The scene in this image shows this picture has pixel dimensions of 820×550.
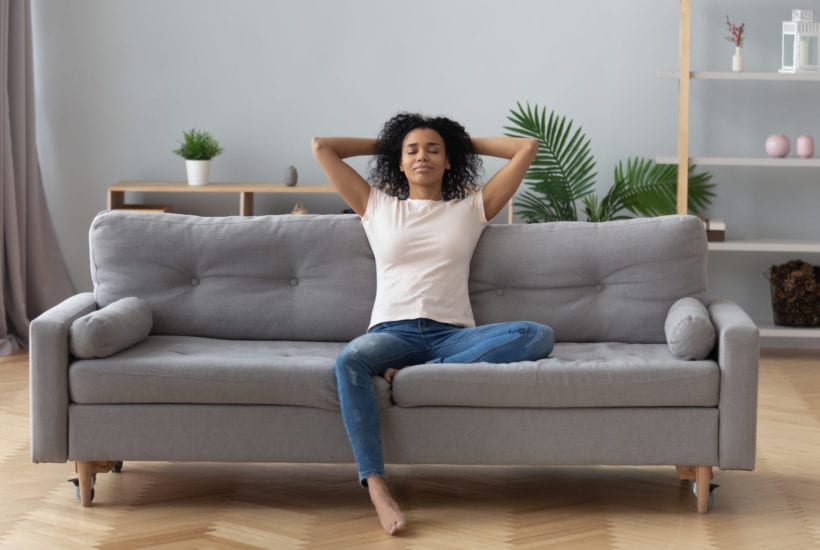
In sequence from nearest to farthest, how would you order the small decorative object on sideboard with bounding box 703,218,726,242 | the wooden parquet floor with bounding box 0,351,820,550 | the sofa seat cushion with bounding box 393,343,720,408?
the wooden parquet floor with bounding box 0,351,820,550, the sofa seat cushion with bounding box 393,343,720,408, the small decorative object on sideboard with bounding box 703,218,726,242

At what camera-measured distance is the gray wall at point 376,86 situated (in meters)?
5.69

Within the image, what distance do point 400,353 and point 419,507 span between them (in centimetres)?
41

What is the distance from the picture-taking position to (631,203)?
5.58 metres

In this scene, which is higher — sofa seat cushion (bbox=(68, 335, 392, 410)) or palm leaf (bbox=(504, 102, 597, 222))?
palm leaf (bbox=(504, 102, 597, 222))

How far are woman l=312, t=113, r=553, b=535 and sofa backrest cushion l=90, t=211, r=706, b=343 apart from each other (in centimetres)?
11

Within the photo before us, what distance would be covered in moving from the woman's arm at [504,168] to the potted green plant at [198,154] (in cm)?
217

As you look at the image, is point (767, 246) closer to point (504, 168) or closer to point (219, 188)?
point (504, 168)

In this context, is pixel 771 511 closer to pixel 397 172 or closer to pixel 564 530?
pixel 564 530

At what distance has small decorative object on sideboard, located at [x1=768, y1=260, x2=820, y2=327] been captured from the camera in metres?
5.43

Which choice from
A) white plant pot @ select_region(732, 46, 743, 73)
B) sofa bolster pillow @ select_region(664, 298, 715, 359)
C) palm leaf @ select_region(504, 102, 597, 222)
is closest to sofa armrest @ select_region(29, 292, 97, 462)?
sofa bolster pillow @ select_region(664, 298, 715, 359)

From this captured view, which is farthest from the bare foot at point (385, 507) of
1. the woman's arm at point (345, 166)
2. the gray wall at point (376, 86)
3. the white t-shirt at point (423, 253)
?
the gray wall at point (376, 86)

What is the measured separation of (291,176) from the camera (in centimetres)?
556

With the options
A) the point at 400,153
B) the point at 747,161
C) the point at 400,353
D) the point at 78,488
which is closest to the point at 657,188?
the point at 747,161

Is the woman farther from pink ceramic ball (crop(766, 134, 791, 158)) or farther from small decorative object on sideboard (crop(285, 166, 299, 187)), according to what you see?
pink ceramic ball (crop(766, 134, 791, 158))
